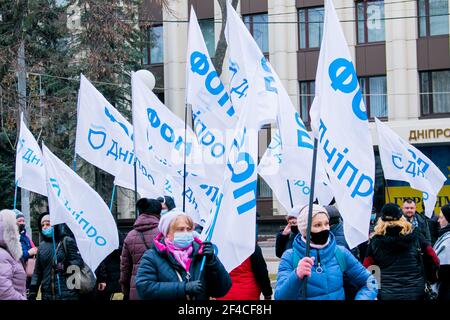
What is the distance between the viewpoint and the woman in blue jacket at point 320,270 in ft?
19.2

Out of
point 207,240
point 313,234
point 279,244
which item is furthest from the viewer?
point 279,244

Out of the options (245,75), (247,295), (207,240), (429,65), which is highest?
(429,65)

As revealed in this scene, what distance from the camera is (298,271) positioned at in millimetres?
5750

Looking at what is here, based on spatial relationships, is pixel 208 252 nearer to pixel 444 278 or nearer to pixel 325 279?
pixel 325 279

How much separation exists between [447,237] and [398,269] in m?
0.80

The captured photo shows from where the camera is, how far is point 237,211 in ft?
21.9

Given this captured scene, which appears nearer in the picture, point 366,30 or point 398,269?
point 398,269

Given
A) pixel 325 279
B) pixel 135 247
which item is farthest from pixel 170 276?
pixel 135 247

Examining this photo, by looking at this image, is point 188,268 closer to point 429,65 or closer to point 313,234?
point 313,234

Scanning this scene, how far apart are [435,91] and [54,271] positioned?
24.6 meters

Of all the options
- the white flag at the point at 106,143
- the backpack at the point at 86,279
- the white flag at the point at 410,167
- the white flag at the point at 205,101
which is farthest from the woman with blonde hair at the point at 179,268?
the white flag at the point at 410,167

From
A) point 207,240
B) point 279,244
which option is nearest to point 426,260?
point 279,244

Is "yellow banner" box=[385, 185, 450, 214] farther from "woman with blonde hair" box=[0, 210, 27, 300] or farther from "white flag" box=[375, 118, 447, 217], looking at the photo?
"woman with blonde hair" box=[0, 210, 27, 300]
